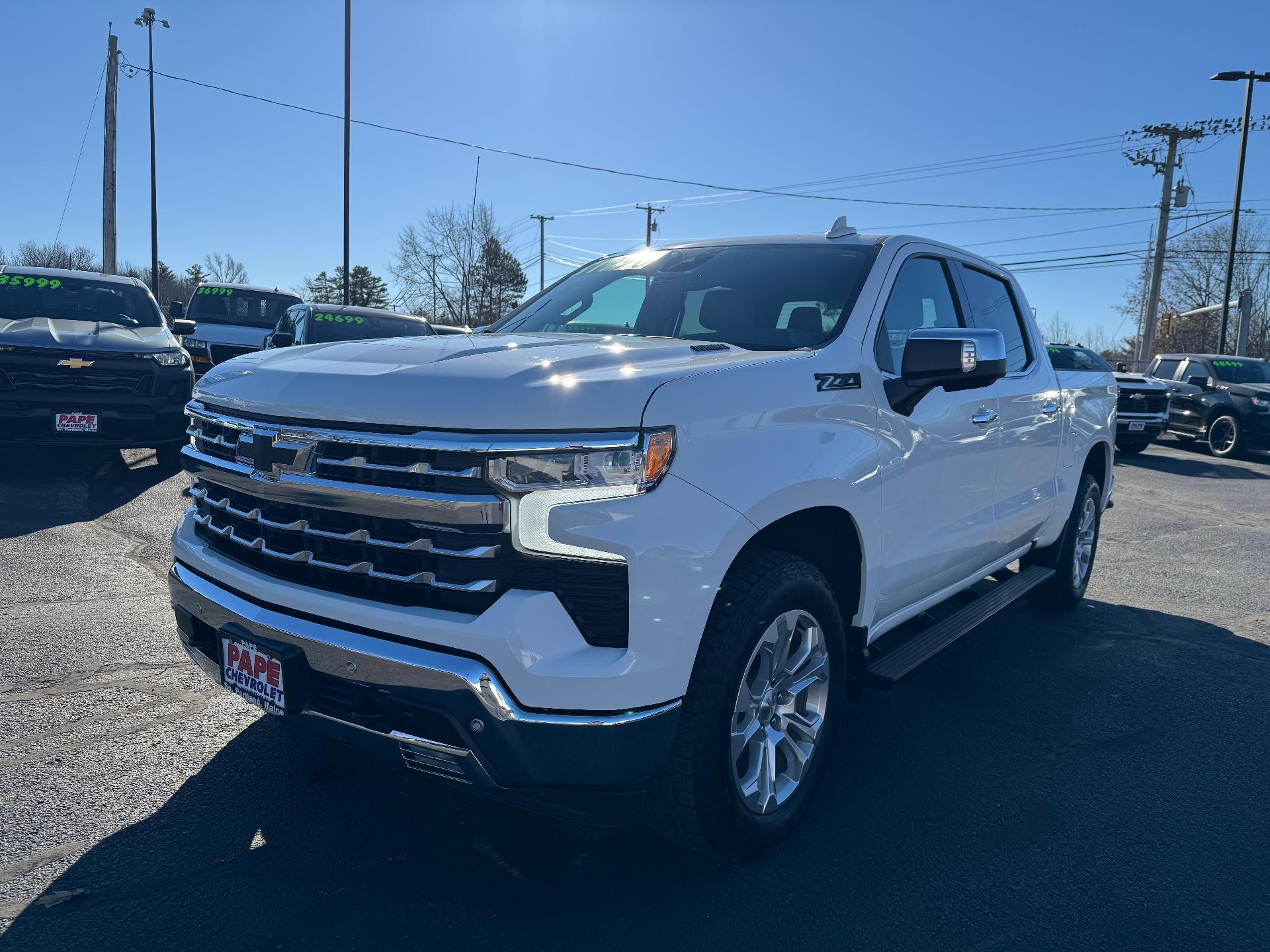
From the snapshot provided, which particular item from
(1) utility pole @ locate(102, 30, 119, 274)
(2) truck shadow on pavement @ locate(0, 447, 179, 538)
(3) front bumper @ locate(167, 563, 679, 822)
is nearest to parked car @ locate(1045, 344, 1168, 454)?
(2) truck shadow on pavement @ locate(0, 447, 179, 538)

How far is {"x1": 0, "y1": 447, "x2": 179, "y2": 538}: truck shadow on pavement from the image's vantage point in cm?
698

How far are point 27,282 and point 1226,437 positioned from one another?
17.4m

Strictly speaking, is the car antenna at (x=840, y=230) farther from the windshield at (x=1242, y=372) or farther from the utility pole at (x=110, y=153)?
the utility pole at (x=110, y=153)

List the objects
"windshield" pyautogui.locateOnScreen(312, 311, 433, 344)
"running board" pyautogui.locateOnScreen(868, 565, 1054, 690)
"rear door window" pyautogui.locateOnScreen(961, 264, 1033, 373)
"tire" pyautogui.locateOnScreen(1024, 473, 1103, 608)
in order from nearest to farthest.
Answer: "running board" pyautogui.locateOnScreen(868, 565, 1054, 690) < "rear door window" pyautogui.locateOnScreen(961, 264, 1033, 373) < "tire" pyautogui.locateOnScreen(1024, 473, 1103, 608) < "windshield" pyautogui.locateOnScreen(312, 311, 433, 344)

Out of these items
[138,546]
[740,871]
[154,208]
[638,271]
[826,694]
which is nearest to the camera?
[740,871]

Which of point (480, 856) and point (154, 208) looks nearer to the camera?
point (480, 856)

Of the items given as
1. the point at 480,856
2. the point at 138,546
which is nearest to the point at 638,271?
the point at 480,856

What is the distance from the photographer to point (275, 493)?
257cm

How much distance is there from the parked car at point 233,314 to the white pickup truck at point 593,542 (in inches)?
508

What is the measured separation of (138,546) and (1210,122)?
4299 centimetres

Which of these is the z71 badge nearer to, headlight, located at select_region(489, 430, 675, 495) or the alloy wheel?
the alloy wheel

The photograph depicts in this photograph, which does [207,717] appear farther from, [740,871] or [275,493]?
[740,871]

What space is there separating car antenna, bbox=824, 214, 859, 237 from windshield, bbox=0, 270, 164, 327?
7744 millimetres

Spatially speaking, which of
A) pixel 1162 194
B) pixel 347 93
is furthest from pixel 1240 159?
pixel 347 93
